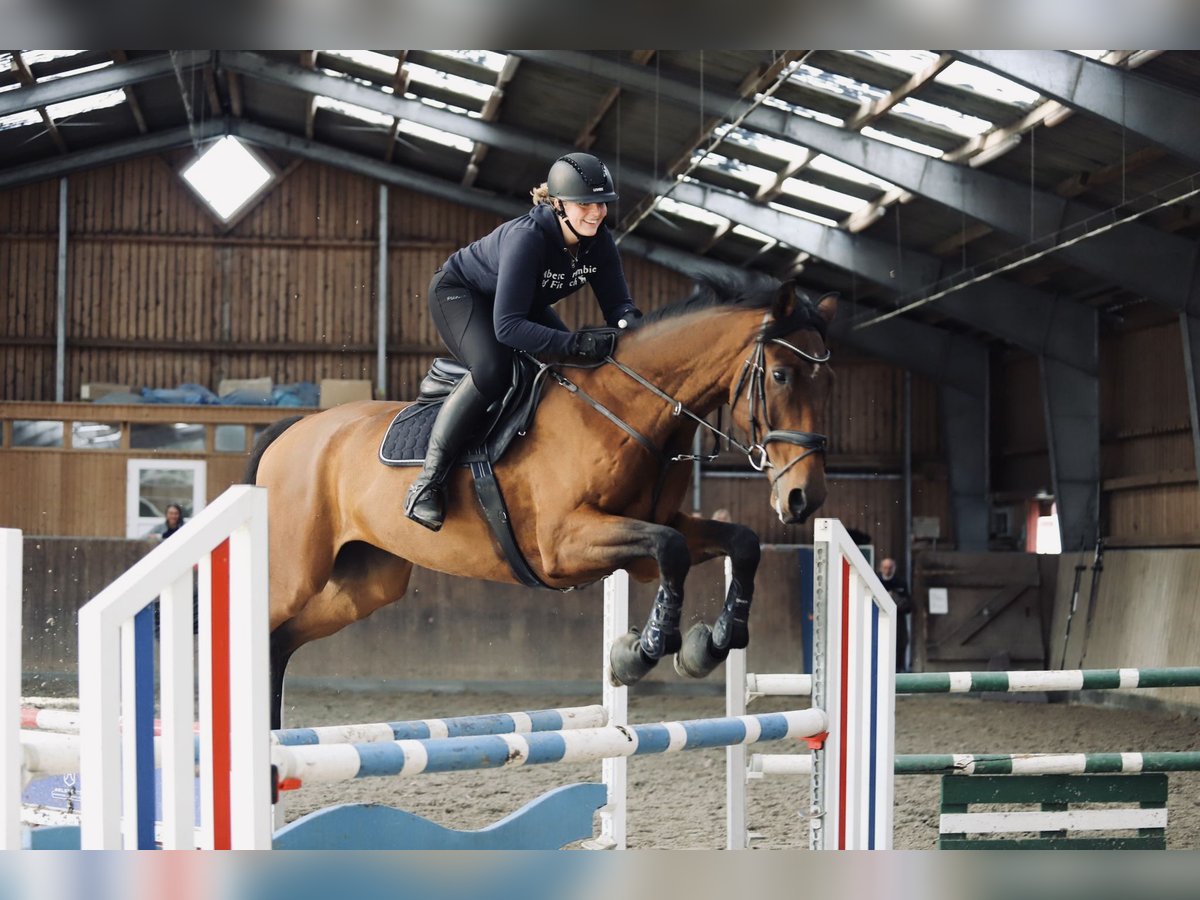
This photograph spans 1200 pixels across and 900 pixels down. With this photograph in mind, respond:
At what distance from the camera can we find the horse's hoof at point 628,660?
3.27m

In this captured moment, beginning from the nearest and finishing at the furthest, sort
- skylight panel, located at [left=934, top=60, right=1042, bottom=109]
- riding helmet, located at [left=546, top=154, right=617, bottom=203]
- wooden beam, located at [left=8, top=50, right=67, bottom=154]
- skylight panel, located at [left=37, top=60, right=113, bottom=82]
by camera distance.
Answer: riding helmet, located at [left=546, top=154, right=617, bottom=203]
skylight panel, located at [left=934, top=60, right=1042, bottom=109]
wooden beam, located at [left=8, top=50, right=67, bottom=154]
skylight panel, located at [left=37, top=60, right=113, bottom=82]

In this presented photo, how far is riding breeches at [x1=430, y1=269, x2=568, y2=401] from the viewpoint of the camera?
3.44 meters

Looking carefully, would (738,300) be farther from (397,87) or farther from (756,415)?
(397,87)

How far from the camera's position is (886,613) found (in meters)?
3.26

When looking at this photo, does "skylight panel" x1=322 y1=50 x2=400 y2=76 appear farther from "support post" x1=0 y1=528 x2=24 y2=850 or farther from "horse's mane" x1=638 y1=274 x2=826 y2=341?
"support post" x1=0 y1=528 x2=24 y2=850

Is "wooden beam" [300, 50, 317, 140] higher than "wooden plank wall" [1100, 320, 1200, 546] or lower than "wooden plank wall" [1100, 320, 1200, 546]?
higher

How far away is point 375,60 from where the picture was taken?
13445 millimetres

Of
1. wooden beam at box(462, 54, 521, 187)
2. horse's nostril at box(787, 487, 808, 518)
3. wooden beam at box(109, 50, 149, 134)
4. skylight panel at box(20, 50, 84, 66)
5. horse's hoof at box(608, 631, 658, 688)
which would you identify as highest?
wooden beam at box(109, 50, 149, 134)

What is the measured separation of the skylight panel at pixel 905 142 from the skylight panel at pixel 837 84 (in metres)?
0.68

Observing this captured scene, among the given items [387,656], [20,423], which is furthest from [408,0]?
[20,423]

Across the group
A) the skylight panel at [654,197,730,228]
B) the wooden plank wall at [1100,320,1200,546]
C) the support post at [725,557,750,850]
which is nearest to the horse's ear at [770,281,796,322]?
the support post at [725,557,750,850]

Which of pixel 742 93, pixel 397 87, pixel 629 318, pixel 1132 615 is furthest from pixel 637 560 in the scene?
pixel 397 87

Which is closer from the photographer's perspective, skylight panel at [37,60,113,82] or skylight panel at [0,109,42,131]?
skylight panel at [37,60,113,82]

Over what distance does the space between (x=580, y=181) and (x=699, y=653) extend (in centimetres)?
114
